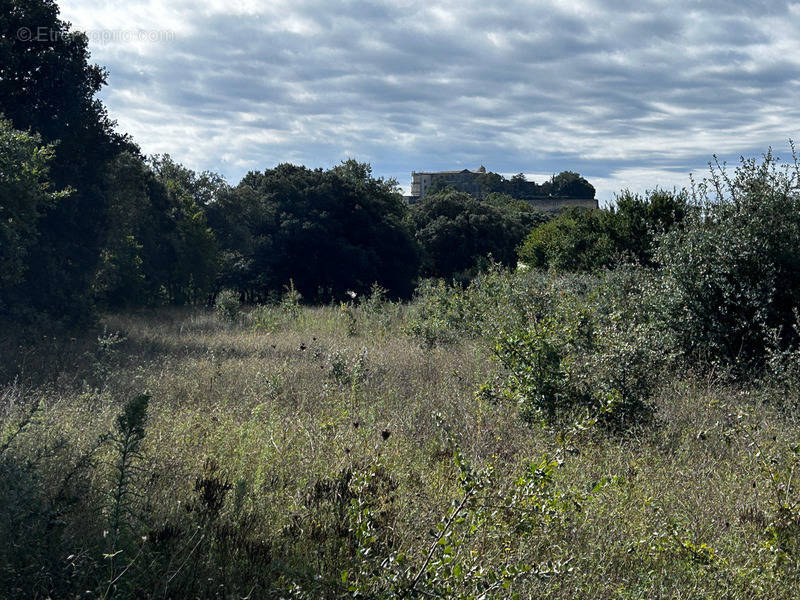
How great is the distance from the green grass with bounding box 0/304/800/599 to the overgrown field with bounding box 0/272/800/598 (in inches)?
0.7

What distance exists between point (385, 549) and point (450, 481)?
1202 mm

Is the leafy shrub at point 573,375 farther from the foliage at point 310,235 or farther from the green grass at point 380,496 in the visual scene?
the foliage at point 310,235

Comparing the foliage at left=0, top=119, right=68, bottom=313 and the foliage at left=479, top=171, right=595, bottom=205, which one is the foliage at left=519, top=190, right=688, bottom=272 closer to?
the foliage at left=0, top=119, right=68, bottom=313

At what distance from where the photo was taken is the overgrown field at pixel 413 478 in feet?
9.81

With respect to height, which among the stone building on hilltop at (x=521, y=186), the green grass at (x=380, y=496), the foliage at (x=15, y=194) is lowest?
the green grass at (x=380, y=496)

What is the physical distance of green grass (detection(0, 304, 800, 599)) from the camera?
2998 millimetres

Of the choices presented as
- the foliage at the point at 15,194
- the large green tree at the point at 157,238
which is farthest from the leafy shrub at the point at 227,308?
the foliage at the point at 15,194

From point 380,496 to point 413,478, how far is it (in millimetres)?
777

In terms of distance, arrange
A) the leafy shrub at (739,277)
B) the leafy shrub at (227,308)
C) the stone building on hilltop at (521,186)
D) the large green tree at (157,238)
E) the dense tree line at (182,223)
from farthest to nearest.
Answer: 1. the stone building on hilltop at (521,186)
2. the large green tree at (157,238)
3. the leafy shrub at (227,308)
4. the dense tree line at (182,223)
5. the leafy shrub at (739,277)

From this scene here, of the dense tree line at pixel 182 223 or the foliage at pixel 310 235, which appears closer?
the dense tree line at pixel 182 223

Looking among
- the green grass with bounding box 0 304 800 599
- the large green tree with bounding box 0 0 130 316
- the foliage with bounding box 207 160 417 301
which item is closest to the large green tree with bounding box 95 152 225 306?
the large green tree with bounding box 0 0 130 316

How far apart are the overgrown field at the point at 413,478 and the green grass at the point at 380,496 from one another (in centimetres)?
2

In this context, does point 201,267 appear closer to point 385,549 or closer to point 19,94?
point 19,94

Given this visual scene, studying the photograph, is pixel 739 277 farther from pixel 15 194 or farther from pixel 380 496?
pixel 15 194
